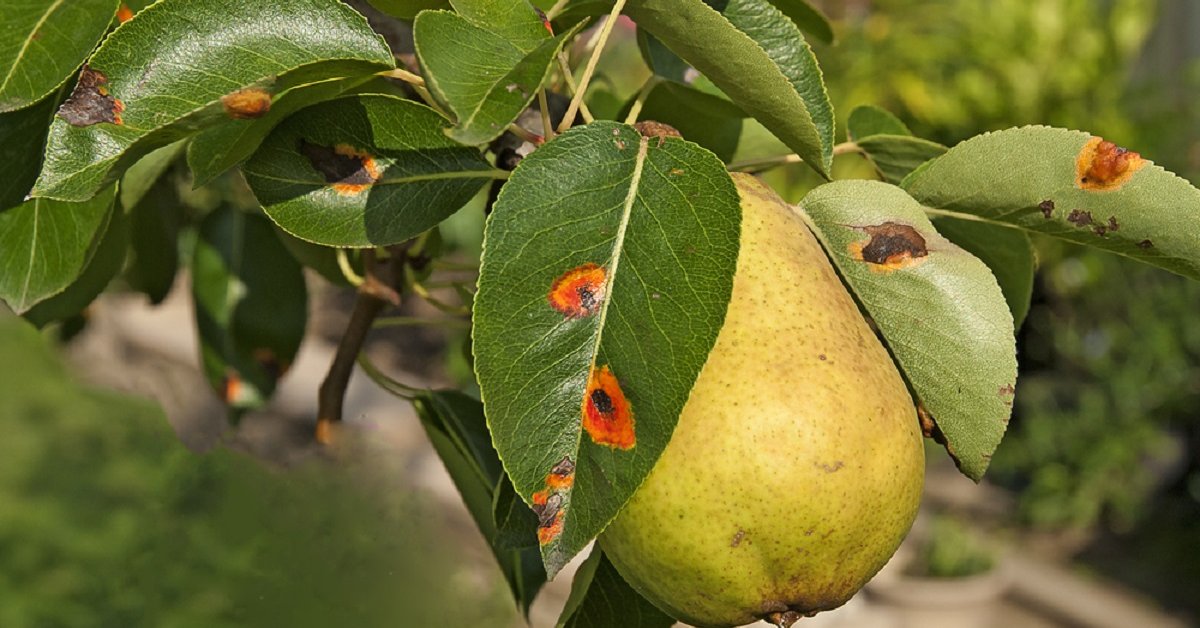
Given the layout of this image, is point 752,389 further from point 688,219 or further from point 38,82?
point 38,82

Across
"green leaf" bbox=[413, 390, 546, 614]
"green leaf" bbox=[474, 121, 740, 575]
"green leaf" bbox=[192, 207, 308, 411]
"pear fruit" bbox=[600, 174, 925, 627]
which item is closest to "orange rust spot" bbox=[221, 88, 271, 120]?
"green leaf" bbox=[474, 121, 740, 575]

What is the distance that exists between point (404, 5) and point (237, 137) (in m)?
0.13

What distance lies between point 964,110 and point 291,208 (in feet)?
11.6

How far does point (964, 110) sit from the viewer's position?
393 centimetres

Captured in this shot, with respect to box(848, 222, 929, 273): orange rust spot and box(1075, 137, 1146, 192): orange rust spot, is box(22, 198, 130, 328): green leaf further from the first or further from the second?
box(1075, 137, 1146, 192): orange rust spot

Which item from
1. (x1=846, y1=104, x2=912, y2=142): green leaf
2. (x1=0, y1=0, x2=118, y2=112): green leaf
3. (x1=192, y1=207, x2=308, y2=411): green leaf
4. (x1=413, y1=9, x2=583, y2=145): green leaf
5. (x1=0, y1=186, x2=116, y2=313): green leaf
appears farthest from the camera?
(x1=192, y1=207, x2=308, y2=411): green leaf

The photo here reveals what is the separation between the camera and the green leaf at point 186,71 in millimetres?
598

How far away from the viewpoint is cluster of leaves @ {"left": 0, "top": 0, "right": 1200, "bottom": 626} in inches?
23.4

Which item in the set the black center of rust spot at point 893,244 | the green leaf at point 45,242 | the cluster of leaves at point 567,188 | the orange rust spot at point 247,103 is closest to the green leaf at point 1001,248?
the cluster of leaves at point 567,188

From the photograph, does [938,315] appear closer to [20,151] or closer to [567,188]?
[567,188]

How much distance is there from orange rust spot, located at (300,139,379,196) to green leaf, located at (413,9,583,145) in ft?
0.39

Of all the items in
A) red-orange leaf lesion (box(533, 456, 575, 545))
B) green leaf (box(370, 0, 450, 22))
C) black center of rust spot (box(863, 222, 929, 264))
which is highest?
green leaf (box(370, 0, 450, 22))

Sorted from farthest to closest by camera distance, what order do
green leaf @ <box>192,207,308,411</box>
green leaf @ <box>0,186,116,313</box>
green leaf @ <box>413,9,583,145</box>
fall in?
1. green leaf @ <box>192,207,308,411</box>
2. green leaf @ <box>0,186,116,313</box>
3. green leaf @ <box>413,9,583,145</box>

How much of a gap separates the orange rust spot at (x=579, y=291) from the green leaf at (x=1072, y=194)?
246 millimetres
